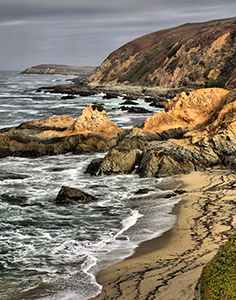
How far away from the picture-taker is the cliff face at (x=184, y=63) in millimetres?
63812

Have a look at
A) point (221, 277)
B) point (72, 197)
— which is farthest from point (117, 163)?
point (221, 277)

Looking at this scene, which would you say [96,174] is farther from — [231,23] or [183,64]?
[231,23]

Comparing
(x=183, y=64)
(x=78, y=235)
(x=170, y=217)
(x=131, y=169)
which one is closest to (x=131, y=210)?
(x=170, y=217)

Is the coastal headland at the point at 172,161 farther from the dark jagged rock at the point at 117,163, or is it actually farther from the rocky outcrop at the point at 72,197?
the rocky outcrop at the point at 72,197

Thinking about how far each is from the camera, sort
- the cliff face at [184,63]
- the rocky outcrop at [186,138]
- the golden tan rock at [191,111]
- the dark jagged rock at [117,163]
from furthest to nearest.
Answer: the cliff face at [184,63] → the golden tan rock at [191,111] → the dark jagged rock at [117,163] → the rocky outcrop at [186,138]

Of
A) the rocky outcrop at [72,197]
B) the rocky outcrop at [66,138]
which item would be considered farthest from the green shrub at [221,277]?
the rocky outcrop at [66,138]

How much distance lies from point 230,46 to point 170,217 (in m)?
63.6

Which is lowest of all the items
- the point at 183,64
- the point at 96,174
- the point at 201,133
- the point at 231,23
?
the point at 96,174

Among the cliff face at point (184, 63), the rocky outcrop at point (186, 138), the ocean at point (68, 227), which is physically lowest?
the ocean at point (68, 227)

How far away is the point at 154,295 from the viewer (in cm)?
655

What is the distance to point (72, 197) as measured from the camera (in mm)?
13953

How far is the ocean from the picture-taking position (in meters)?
8.18

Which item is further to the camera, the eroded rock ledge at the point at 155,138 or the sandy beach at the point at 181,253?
the eroded rock ledge at the point at 155,138

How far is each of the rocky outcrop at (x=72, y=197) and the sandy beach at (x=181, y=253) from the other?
3903 millimetres
